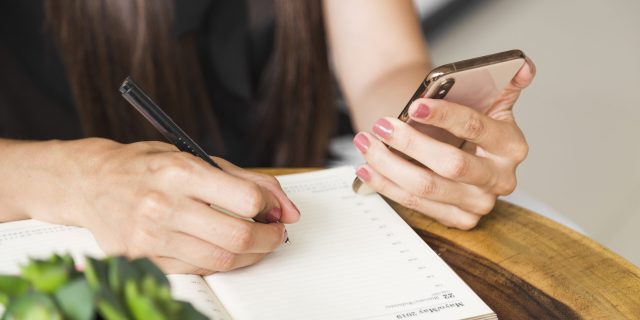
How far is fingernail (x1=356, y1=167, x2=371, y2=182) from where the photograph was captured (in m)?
0.83

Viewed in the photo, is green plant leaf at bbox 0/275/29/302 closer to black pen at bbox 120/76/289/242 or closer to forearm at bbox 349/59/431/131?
black pen at bbox 120/76/289/242

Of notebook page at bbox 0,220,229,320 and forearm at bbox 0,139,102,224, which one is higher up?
forearm at bbox 0,139,102,224

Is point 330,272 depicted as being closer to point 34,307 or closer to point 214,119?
point 34,307

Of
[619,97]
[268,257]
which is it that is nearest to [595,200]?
[619,97]

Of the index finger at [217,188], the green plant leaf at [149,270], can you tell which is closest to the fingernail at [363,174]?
the index finger at [217,188]

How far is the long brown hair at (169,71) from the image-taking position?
124 cm

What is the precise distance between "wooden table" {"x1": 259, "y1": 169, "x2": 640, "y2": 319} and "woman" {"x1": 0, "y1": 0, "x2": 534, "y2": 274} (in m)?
0.03

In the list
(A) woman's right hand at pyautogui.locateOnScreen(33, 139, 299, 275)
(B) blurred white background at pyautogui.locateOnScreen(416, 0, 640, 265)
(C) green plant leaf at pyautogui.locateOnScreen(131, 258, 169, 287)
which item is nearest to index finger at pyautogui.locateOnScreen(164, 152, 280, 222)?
(A) woman's right hand at pyautogui.locateOnScreen(33, 139, 299, 275)

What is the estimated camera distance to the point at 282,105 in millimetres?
1426

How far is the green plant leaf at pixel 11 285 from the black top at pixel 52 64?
38.6 inches

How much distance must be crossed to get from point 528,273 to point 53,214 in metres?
0.48

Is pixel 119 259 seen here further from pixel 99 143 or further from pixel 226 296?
pixel 99 143

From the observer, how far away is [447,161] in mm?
786

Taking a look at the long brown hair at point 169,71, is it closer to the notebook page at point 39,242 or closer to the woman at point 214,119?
the woman at point 214,119
